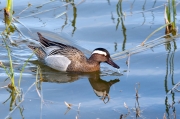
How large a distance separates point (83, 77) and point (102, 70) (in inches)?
21.2

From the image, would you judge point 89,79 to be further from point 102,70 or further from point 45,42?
point 45,42

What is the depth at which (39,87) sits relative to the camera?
306 inches

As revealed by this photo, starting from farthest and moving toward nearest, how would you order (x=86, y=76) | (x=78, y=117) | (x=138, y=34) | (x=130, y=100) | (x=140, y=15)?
1. (x=140, y=15)
2. (x=138, y=34)
3. (x=86, y=76)
4. (x=130, y=100)
5. (x=78, y=117)

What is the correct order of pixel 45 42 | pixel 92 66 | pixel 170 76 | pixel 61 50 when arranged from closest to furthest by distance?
pixel 170 76 → pixel 92 66 → pixel 61 50 → pixel 45 42

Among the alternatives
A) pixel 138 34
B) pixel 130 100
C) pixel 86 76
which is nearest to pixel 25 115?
pixel 130 100

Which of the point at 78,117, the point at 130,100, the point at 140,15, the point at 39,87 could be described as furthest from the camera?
the point at 140,15

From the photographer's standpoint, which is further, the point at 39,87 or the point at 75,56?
the point at 75,56

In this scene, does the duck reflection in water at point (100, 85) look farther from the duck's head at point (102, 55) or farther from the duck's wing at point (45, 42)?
the duck's wing at point (45, 42)

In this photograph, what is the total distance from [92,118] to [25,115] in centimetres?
86

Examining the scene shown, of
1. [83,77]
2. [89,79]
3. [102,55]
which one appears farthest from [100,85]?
[102,55]

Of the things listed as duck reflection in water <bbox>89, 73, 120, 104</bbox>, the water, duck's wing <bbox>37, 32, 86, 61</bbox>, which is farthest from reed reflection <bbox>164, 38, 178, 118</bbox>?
duck's wing <bbox>37, 32, 86, 61</bbox>

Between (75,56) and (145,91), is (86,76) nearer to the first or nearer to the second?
(75,56)

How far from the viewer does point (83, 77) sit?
8727 millimetres

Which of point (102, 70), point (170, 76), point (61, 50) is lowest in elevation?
point (170, 76)
